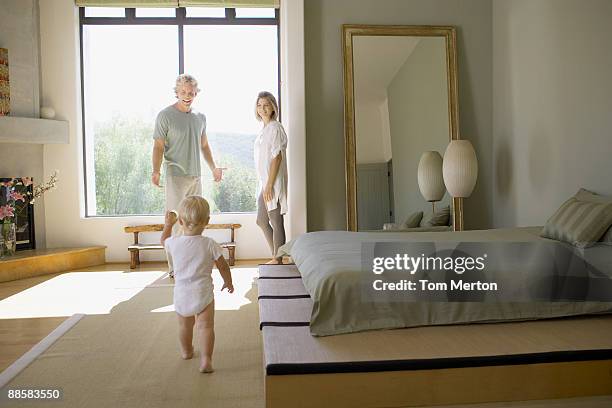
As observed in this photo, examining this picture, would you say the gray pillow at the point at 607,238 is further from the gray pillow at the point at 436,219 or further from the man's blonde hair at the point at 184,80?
the man's blonde hair at the point at 184,80

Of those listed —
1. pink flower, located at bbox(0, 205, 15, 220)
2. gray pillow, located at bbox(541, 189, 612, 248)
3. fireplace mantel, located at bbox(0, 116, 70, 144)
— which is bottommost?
gray pillow, located at bbox(541, 189, 612, 248)

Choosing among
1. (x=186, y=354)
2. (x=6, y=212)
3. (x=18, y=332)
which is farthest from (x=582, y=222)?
(x=6, y=212)

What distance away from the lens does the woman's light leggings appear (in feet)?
17.1

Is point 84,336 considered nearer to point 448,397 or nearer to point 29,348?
point 29,348

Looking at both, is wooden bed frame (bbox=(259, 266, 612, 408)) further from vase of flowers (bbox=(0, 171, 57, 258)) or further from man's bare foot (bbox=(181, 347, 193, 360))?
vase of flowers (bbox=(0, 171, 57, 258))

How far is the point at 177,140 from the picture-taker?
211 inches

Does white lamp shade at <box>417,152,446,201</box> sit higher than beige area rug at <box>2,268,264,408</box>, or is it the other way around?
white lamp shade at <box>417,152,446,201</box>

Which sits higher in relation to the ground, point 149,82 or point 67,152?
point 149,82

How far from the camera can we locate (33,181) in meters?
6.11

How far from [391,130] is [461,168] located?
69cm

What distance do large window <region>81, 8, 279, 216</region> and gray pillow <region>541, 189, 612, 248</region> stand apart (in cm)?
373

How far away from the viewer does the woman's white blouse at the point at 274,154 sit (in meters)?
5.09

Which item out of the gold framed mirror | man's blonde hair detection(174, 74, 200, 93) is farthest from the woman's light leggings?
man's blonde hair detection(174, 74, 200, 93)

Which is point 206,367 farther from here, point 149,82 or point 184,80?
point 149,82
